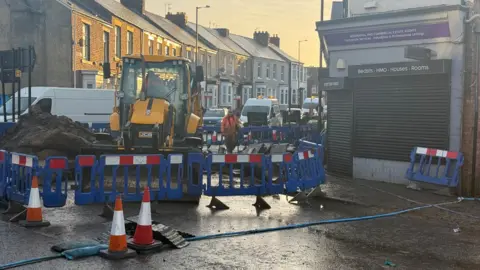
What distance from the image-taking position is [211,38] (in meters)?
54.2

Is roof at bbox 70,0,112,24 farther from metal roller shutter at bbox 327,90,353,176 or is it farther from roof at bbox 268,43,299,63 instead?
roof at bbox 268,43,299,63

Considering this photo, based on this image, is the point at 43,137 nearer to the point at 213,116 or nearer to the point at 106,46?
the point at 213,116

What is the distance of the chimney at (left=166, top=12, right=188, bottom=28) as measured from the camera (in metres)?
52.0

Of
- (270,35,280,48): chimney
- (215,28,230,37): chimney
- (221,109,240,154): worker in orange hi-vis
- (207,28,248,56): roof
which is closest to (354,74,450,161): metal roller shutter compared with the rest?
(221,109,240,154): worker in orange hi-vis

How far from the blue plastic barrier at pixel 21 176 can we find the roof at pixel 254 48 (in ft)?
169

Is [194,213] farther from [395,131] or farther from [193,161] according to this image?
[395,131]

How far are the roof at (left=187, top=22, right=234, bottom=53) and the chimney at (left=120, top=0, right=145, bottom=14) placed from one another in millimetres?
9287

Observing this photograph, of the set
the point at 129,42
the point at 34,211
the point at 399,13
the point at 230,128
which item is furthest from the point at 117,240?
the point at 129,42

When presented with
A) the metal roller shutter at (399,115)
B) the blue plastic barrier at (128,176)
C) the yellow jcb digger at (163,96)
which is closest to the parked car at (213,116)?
the metal roller shutter at (399,115)

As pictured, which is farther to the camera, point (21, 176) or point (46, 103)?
point (46, 103)

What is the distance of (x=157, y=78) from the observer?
12703 millimetres

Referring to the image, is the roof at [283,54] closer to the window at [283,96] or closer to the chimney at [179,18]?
the window at [283,96]

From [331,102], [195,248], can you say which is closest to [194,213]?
[195,248]

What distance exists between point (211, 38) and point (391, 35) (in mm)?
41726
